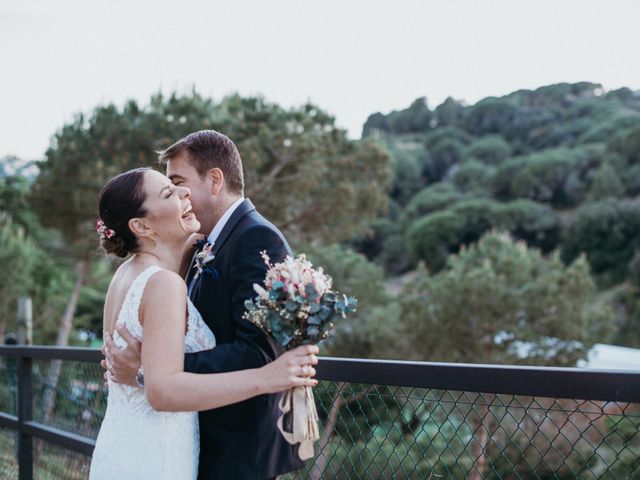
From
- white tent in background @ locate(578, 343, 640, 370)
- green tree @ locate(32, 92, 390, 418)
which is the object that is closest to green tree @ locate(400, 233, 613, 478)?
white tent in background @ locate(578, 343, 640, 370)

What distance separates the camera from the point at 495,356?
1809 cm

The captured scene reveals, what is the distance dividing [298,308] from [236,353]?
0.29m

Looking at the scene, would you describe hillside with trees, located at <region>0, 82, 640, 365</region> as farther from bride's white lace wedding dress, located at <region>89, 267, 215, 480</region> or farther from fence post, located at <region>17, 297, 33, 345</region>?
bride's white lace wedding dress, located at <region>89, 267, 215, 480</region>

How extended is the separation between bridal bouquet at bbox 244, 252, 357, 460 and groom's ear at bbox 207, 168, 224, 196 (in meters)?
0.52

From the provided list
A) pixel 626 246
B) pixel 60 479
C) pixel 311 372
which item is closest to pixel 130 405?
pixel 311 372

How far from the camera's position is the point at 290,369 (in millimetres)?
1862

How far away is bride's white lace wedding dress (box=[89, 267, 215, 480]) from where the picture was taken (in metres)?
2.08

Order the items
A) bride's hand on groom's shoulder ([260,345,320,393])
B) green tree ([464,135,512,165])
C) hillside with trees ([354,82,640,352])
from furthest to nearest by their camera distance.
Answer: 1. green tree ([464,135,512,165])
2. hillside with trees ([354,82,640,352])
3. bride's hand on groom's shoulder ([260,345,320,393])

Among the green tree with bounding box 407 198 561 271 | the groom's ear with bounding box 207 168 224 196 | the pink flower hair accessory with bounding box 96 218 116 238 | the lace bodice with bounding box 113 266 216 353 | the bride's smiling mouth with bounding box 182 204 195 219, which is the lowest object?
the green tree with bounding box 407 198 561 271

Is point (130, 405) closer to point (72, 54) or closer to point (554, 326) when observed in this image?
point (72, 54)

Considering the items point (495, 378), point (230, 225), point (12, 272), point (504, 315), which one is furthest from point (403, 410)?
point (12, 272)

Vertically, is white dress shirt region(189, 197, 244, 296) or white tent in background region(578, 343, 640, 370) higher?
white dress shirt region(189, 197, 244, 296)

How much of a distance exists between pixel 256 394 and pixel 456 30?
53458 millimetres

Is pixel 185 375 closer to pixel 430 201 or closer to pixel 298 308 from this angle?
pixel 298 308
